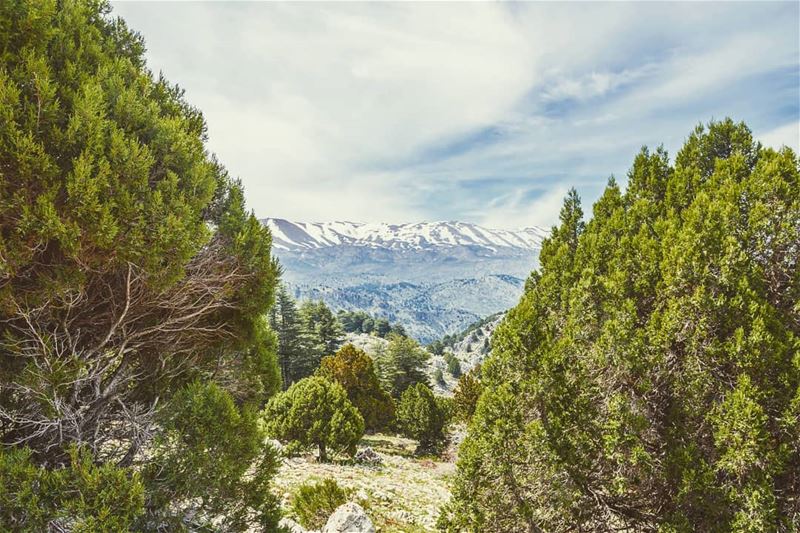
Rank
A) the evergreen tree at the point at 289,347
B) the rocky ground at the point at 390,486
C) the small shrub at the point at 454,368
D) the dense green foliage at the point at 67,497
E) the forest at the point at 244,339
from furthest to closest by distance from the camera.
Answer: the small shrub at the point at 454,368 → the evergreen tree at the point at 289,347 → the rocky ground at the point at 390,486 → the forest at the point at 244,339 → the dense green foliage at the point at 67,497

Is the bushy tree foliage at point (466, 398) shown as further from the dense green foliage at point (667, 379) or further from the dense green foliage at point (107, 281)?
the dense green foliage at point (107, 281)

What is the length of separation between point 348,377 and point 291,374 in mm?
19456

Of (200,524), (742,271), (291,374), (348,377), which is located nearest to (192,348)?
(200,524)

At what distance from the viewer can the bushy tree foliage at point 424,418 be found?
33250 mm

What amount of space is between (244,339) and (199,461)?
1.83 meters

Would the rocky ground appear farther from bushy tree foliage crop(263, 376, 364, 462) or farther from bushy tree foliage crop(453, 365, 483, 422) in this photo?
bushy tree foliage crop(453, 365, 483, 422)

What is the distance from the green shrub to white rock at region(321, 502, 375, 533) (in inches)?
71.0

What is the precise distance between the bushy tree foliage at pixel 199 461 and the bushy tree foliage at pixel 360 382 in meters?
30.3

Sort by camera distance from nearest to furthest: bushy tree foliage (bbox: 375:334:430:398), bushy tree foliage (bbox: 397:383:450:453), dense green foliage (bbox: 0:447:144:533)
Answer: dense green foliage (bbox: 0:447:144:533)
bushy tree foliage (bbox: 397:383:450:453)
bushy tree foliage (bbox: 375:334:430:398)

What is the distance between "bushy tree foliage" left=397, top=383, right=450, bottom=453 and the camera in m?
33.2

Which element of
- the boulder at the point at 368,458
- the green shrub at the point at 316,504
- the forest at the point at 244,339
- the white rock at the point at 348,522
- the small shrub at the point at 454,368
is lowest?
the small shrub at the point at 454,368

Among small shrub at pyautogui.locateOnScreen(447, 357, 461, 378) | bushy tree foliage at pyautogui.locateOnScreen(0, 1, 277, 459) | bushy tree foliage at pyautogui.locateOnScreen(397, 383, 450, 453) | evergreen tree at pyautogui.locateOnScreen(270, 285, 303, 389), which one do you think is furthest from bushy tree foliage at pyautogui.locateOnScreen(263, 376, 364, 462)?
small shrub at pyautogui.locateOnScreen(447, 357, 461, 378)

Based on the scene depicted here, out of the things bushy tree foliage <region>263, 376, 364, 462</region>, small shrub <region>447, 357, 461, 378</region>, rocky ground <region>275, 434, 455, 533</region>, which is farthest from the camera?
small shrub <region>447, 357, 461, 378</region>

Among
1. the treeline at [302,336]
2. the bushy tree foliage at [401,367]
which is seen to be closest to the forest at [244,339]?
the treeline at [302,336]
